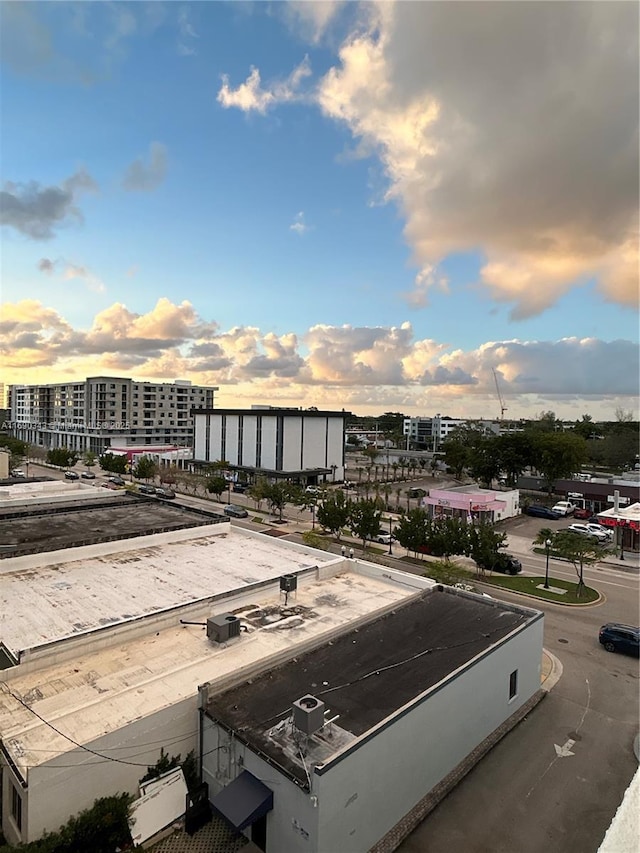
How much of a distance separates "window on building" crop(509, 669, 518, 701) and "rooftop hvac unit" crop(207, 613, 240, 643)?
33.2 ft

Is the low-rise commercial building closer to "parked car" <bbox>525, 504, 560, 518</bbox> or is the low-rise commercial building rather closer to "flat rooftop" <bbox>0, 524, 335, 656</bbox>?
"parked car" <bbox>525, 504, 560, 518</bbox>

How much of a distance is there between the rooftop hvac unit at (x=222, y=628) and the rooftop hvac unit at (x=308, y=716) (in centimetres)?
509

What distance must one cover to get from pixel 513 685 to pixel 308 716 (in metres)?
10.2

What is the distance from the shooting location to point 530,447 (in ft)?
226

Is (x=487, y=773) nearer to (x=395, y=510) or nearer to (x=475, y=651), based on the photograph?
(x=475, y=651)

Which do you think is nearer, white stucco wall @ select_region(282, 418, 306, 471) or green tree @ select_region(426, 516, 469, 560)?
green tree @ select_region(426, 516, 469, 560)

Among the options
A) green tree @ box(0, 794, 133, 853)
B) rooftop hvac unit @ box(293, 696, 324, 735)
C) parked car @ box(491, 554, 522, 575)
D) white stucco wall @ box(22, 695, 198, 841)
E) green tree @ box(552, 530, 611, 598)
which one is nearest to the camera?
green tree @ box(0, 794, 133, 853)

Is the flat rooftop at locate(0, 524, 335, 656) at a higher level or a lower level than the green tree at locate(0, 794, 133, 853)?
higher

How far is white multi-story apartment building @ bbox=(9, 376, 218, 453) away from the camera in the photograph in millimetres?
118250

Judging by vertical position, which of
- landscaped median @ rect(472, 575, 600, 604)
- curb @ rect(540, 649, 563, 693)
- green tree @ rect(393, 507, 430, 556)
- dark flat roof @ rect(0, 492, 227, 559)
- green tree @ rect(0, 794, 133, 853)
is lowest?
curb @ rect(540, 649, 563, 693)

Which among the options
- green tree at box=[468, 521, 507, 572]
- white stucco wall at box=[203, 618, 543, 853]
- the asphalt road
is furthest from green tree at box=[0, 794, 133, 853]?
green tree at box=[468, 521, 507, 572]

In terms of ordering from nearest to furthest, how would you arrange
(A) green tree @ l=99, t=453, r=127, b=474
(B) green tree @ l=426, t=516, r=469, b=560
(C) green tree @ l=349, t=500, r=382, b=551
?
(B) green tree @ l=426, t=516, r=469, b=560, (C) green tree @ l=349, t=500, r=382, b=551, (A) green tree @ l=99, t=453, r=127, b=474

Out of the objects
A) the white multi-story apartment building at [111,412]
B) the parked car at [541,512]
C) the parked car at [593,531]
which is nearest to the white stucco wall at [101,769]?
the parked car at [593,531]

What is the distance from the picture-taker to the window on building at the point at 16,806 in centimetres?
1115
